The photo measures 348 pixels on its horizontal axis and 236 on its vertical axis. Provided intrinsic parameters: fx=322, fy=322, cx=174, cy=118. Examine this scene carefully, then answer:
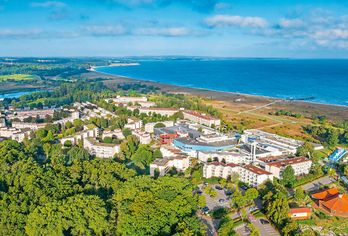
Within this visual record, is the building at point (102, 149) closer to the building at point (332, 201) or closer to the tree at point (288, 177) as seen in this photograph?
the tree at point (288, 177)

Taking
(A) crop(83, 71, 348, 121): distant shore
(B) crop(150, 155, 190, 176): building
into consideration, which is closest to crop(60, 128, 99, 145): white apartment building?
(B) crop(150, 155, 190, 176): building

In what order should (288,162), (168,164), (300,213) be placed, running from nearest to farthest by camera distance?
(300,213)
(288,162)
(168,164)

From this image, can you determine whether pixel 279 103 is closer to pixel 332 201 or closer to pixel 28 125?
pixel 332 201

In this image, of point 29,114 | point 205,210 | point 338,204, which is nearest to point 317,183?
point 338,204

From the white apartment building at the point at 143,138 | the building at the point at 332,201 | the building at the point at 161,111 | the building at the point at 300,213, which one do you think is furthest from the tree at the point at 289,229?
the building at the point at 161,111

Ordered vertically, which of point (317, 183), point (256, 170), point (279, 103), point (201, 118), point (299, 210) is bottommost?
point (317, 183)

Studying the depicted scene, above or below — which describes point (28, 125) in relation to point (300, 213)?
above
